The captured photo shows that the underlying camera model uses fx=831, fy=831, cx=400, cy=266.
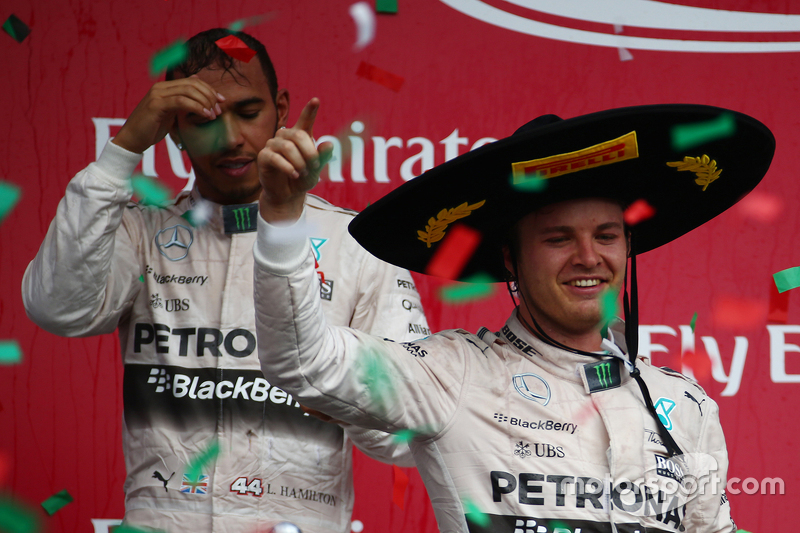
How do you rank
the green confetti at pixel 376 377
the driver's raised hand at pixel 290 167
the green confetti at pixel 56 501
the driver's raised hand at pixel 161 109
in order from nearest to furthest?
the driver's raised hand at pixel 290 167 → the green confetti at pixel 376 377 → the driver's raised hand at pixel 161 109 → the green confetti at pixel 56 501

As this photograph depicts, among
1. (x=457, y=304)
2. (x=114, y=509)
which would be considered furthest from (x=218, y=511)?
(x=457, y=304)

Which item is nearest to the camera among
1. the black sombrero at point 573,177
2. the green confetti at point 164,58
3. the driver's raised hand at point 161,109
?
the black sombrero at point 573,177

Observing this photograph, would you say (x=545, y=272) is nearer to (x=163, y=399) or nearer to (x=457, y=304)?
(x=163, y=399)

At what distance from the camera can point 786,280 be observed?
8.89ft

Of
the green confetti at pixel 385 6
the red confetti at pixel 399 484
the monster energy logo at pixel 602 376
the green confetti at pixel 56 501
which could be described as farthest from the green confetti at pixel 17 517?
the green confetti at pixel 385 6

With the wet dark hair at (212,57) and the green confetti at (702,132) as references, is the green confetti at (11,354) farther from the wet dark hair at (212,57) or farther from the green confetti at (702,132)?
the green confetti at (702,132)

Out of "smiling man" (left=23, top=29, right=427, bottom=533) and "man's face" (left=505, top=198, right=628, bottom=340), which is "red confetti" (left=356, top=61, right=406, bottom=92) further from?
"man's face" (left=505, top=198, right=628, bottom=340)

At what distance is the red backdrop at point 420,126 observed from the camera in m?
2.56

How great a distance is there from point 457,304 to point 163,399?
1.20 meters

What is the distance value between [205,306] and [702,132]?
1062mm

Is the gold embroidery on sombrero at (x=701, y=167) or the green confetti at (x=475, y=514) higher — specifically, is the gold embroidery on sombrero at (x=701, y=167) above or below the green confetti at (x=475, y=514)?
above

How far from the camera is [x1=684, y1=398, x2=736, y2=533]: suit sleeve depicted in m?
1.50

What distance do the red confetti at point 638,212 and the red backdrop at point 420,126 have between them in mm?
962

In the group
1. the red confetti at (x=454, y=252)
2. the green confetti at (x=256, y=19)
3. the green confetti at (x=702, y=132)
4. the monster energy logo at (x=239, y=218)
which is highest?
the green confetti at (x=256, y=19)
